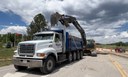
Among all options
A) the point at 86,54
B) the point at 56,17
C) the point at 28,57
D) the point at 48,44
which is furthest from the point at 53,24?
the point at 86,54

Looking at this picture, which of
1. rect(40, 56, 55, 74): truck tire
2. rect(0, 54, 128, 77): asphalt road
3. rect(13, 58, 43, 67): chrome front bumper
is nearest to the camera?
rect(0, 54, 128, 77): asphalt road

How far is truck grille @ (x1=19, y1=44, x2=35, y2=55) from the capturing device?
11.3 meters

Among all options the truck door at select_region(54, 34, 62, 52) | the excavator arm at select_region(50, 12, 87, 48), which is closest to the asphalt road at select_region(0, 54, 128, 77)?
the truck door at select_region(54, 34, 62, 52)

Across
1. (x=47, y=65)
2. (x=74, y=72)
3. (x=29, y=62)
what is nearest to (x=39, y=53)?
(x=29, y=62)

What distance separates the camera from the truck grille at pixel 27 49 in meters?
11.3

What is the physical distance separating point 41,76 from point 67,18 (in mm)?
12588

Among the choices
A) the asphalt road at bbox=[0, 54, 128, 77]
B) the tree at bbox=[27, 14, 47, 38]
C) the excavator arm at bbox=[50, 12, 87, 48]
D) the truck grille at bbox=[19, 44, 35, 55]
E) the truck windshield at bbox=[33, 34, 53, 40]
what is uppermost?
the tree at bbox=[27, 14, 47, 38]

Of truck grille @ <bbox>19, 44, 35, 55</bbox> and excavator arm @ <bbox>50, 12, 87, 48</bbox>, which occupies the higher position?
excavator arm @ <bbox>50, 12, 87, 48</bbox>

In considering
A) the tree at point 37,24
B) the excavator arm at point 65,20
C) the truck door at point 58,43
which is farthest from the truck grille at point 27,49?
the tree at point 37,24

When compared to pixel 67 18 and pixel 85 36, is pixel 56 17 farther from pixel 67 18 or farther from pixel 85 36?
pixel 85 36

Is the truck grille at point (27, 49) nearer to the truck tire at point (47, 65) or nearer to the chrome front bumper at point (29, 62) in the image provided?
the chrome front bumper at point (29, 62)

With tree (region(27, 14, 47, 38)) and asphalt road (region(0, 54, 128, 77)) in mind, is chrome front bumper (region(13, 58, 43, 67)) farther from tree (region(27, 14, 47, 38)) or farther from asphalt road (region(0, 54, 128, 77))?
tree (region(27, 14, 47, 38))

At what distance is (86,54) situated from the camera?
2905cm

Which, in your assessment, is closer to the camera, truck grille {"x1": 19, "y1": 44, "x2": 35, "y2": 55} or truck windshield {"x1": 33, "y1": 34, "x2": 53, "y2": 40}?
truck grille {"x1": 19, "y1": 44, "x2": 35, "y2": 55}
